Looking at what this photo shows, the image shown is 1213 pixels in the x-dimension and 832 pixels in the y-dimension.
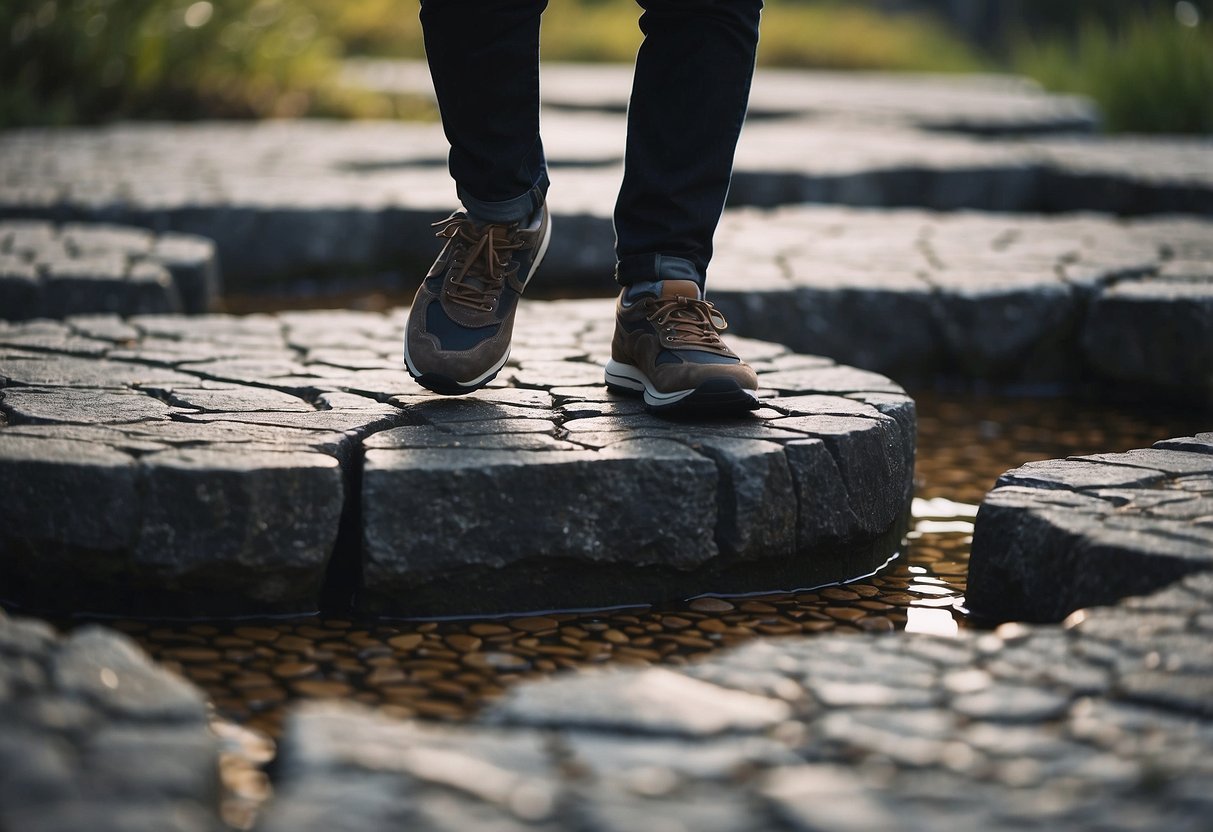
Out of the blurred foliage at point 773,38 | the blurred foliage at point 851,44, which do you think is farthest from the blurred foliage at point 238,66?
the blurred foliage at point 851,44

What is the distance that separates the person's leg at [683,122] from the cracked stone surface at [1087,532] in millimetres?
620

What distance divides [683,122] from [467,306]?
1.45 ft

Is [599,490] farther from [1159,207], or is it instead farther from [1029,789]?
[1159,207]

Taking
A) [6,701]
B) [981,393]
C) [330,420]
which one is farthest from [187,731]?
[981,393]

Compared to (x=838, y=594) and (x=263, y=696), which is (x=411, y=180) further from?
(x=263, y=696)

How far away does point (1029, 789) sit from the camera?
46.9 inches

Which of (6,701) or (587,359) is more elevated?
(587,359)

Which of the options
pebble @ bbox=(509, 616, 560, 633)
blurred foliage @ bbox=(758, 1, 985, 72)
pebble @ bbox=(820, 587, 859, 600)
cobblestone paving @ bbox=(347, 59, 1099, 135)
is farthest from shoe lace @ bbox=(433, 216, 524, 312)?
blurred foliage @ bbox=(758, 1, 985, 72)

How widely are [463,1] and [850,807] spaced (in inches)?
54.9

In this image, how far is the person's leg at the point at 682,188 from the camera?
7.05ft

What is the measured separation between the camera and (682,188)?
218cm

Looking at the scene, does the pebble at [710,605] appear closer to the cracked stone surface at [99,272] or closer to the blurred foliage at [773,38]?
the cracked stone surface at [99,272]

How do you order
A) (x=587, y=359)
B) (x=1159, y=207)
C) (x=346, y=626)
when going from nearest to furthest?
(x=346, y=626) → (x=587, y=359) → (x=1159, y=207)

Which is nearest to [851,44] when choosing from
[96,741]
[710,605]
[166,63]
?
[166,63]
